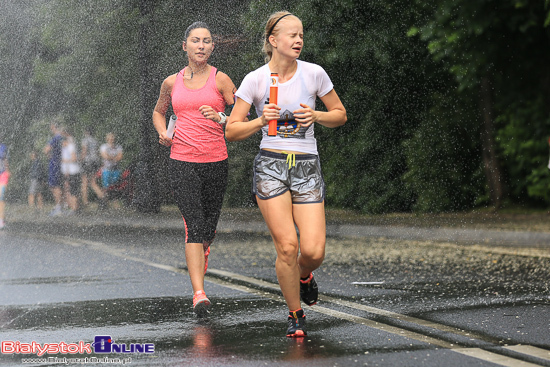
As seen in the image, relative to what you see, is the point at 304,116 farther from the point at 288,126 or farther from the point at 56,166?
the point at 56,166

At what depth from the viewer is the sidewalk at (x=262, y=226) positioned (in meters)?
13.3

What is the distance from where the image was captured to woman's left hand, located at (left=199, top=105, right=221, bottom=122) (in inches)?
276

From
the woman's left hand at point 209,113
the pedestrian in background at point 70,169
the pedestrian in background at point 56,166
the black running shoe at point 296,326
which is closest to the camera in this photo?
the black running shoe at point 296,326

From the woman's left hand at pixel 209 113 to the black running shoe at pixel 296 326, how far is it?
1.70m

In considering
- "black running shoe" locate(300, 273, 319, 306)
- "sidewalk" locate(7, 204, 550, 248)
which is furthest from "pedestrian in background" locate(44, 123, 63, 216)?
"black running shoe" locate(300, 273, 319, 306)

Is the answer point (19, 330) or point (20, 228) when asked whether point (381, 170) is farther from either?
point (19, 330)

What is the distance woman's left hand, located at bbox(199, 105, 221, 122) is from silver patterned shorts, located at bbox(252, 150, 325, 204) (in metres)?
1.05

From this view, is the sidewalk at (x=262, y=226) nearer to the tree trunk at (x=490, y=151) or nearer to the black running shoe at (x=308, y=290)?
the tree trunk at (x=490, y=151)

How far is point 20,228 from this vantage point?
61.9 ft

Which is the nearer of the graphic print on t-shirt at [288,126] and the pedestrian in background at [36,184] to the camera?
the graphic print on t-shirt at [288,126]

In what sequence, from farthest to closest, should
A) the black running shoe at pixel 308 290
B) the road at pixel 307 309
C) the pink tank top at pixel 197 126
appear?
the pink tank top at pixel 197 126 → the black running shoe at pixel 308 290 → the road at pixel 307 309

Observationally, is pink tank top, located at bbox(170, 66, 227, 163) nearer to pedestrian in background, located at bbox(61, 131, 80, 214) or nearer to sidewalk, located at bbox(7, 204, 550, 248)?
sidewalk, located at bbox(7, 204, 550, 248)

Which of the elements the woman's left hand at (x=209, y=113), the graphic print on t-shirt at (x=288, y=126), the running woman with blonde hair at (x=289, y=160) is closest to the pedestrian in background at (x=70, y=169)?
the woman's left hand at (x=209, y=113)

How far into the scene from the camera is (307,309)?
720 centimetres
